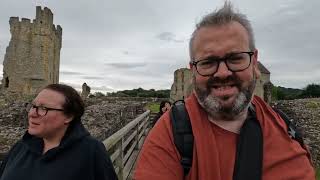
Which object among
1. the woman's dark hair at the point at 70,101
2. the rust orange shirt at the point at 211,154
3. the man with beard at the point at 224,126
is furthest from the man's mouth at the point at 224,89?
the woman's dark hair at the point at 70,101

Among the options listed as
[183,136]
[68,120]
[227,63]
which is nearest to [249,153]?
[183,136]

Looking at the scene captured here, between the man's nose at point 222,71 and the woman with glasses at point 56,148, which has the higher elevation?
the man's nose at point 222,71

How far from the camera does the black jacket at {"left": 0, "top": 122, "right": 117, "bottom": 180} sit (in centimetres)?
306

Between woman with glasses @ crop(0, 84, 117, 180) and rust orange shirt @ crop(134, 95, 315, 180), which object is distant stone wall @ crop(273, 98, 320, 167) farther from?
rust orange shirt @ crop(134, 95, 315, 180)

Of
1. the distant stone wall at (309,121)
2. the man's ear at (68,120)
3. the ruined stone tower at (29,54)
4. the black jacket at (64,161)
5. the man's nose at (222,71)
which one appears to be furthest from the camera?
the ruined stone tower at (29,54)

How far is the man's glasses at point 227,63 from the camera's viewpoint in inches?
77.4

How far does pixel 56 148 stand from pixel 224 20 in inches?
68.2

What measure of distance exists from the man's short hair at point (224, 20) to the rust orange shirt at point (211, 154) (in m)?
0.37

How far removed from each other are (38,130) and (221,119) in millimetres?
1693

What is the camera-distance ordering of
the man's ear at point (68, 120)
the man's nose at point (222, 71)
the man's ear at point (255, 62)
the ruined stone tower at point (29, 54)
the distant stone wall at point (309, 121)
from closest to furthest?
the man's nose at point (222, 71), the man's ear at point (255, 62), the man's ear at point (68, 120), the distant stone wall at point (309, 121), the ruined stone tower at point (29, 54)

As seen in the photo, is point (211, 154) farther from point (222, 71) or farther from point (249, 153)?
point (222, 71)

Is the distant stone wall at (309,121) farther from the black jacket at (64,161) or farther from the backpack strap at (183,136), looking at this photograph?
the backpack strap at (183,136)

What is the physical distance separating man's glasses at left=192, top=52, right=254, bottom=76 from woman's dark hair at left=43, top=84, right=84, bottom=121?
161cm

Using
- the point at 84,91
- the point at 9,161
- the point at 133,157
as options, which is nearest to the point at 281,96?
the point at 84,91
